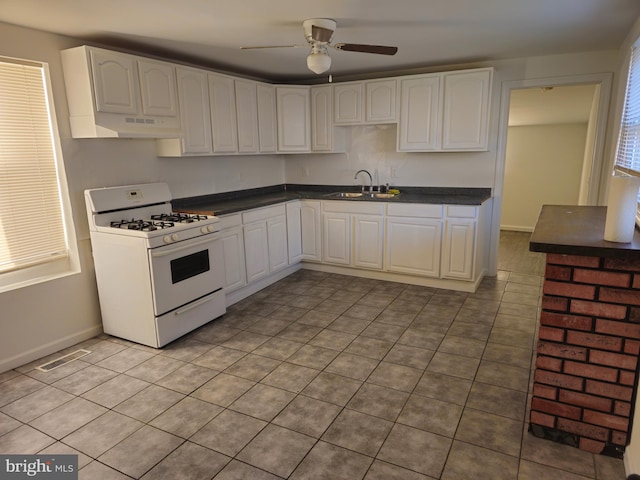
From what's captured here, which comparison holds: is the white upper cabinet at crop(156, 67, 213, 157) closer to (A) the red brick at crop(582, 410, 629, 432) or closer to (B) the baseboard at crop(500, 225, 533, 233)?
(A) the red brick at crop(582, 410, 629, 432)

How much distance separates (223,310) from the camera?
3703 millimetres

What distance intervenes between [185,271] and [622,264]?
284 cm

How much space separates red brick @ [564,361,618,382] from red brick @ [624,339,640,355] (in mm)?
111

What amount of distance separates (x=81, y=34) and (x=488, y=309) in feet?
13.3

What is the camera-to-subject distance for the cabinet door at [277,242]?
445cm

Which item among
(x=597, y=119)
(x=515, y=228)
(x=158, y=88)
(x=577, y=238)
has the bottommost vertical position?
(x=515, y=228)

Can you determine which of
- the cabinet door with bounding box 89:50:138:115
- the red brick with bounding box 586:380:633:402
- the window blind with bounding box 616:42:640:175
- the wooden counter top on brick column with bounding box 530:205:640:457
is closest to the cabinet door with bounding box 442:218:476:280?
the window blind with bounding box 616:42:640:175

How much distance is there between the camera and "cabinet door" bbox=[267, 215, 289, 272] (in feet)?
14.6

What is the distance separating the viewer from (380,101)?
4531mm

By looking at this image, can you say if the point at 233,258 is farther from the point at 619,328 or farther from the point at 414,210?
the point at 619,328

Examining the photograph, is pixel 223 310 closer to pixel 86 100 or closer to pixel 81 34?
pixel 86 100

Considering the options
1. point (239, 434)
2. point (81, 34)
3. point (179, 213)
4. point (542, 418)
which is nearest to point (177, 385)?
point (239, 434)

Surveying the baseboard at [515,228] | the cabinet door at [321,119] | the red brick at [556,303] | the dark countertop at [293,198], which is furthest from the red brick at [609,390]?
the baseboard at [515,228]

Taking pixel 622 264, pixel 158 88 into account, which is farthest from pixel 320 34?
pixel 622 264
